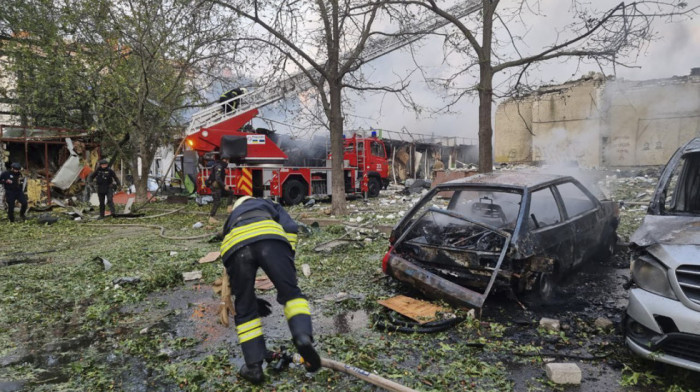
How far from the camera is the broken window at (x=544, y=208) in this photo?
447cm

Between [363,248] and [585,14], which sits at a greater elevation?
[585,14]

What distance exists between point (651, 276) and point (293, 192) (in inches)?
486

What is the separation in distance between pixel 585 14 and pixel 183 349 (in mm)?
8417

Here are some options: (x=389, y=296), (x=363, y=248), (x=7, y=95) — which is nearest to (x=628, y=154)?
(x=363, y=248)

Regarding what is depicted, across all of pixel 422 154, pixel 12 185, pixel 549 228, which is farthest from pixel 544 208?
pixel 422 154

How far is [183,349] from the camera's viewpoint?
3533mm

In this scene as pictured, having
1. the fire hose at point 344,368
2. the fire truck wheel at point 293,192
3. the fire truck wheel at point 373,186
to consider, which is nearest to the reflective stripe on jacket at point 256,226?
the fire hose at point 344,368

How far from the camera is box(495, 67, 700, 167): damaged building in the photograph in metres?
19.5

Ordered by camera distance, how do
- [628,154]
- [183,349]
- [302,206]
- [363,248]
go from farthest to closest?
[628,154] → [302,206] → [363,248] → [183,349]

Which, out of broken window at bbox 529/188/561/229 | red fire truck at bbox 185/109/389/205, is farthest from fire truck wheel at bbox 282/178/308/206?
broken window at bbox 529/188/561/229

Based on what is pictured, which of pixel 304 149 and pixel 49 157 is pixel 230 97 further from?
pixel 49 157

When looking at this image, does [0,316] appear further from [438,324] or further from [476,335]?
[476,335]

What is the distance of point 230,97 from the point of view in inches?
576

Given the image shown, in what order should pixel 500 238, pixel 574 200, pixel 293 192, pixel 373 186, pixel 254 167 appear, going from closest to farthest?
pixel 500 238 → pixel 574 200 → pixel 254 167 → pixel 293 192 → pixel 373 186
